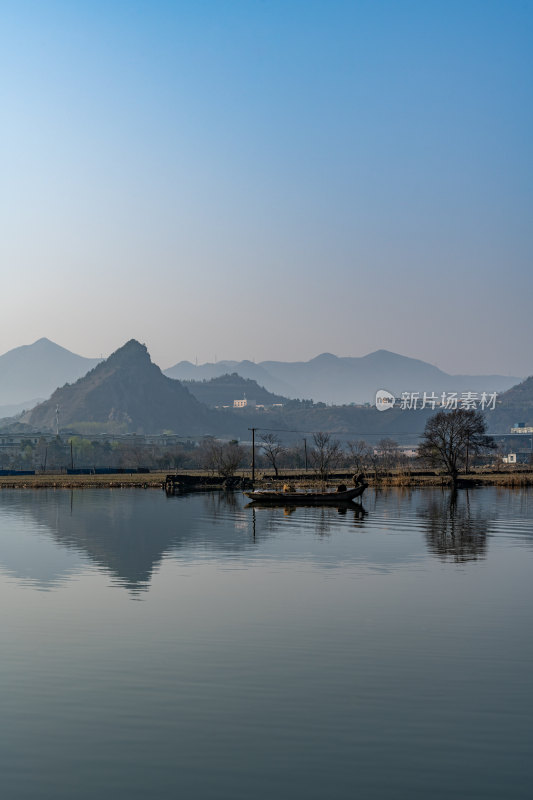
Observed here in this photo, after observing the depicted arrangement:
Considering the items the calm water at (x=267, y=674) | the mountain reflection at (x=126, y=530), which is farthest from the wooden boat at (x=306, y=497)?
the calm water at (x=267, y=674)

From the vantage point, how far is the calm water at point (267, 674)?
47.4 ft

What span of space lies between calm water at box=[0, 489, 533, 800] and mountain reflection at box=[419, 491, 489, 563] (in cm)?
67

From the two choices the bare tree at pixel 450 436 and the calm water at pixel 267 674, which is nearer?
the calm water at pixel 267 674

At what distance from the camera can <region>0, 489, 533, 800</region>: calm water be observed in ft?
47.4

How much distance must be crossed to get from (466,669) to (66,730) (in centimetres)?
976

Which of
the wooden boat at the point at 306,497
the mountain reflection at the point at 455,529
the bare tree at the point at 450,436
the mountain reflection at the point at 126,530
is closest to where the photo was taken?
→ the mountain reflection at the point at 126,530

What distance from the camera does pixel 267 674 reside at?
67.1 ft

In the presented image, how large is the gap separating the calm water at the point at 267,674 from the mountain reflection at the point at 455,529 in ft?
2.21

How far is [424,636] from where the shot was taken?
24344 mm

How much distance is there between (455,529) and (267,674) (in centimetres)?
3883

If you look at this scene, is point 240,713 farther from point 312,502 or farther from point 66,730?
point 312,502

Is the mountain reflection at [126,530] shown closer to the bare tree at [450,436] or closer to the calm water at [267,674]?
the calm water at [267,674]

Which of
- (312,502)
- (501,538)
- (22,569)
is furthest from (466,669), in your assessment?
(312,502)

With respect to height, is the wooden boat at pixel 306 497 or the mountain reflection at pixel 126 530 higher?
the wooden boat at pixel 306 497
